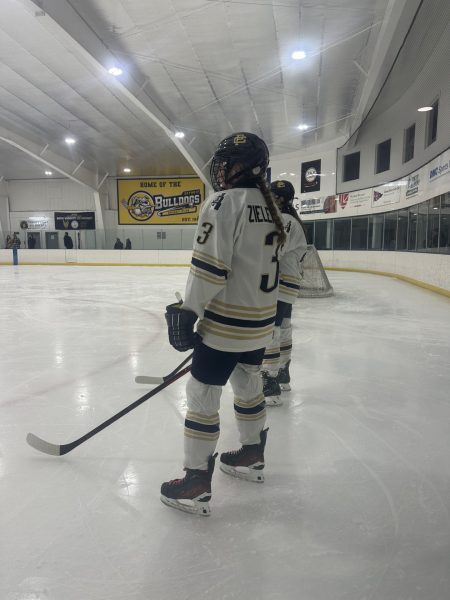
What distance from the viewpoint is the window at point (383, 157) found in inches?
461

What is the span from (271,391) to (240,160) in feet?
4.67

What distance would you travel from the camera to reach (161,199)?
66.6 feet

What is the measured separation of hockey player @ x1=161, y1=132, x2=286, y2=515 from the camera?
126 cm

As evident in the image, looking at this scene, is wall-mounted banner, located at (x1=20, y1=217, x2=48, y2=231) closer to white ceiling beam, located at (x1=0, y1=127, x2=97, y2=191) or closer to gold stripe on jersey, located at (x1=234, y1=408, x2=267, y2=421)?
white ceiling beam, located at (x1=0, y1=127, x2=97, y2=191)

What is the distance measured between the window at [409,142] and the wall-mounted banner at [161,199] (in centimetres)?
1098

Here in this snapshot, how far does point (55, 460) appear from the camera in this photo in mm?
1757

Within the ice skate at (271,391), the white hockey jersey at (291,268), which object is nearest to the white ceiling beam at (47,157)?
the white hockey jersey at (291,268)

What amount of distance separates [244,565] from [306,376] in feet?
5.93

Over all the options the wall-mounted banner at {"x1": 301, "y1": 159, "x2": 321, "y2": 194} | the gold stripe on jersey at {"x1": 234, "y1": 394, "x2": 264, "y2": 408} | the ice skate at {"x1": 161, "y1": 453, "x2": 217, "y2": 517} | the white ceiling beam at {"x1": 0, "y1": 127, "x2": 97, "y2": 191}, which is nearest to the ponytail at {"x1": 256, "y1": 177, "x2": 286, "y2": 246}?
the gold stripe on jersey at {"x1": 234, "y1": 394, "x2": 264, "y2": 408}

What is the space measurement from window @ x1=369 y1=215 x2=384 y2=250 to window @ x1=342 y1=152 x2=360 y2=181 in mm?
1756

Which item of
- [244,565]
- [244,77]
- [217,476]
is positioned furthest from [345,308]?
[244,77]

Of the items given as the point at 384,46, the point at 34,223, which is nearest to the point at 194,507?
the point at 384,46

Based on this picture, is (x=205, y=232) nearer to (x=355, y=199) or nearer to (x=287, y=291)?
(x=287, y=291)

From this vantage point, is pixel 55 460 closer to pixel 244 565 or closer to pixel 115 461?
pixel 115 461
